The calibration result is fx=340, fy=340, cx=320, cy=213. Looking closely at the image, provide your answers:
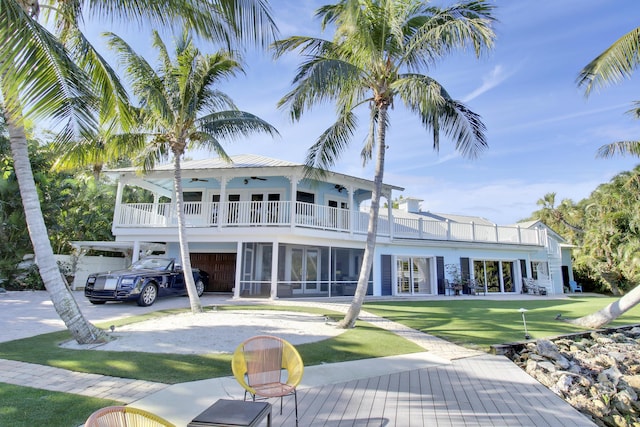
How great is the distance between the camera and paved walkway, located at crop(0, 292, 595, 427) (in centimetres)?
374

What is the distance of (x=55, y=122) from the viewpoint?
17.5 ft

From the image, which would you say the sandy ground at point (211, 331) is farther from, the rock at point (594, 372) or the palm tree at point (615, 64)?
the palm tree at point (615, 64)

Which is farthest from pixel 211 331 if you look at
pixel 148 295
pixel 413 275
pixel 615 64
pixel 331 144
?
pixel 413 275

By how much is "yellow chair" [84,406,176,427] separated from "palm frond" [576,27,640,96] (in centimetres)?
1126

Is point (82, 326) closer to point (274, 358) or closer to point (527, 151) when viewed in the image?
point (274, 358)

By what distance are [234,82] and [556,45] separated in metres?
11.2

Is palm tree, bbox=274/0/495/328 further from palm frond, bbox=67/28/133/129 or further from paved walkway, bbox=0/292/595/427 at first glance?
palm frond, bbox=67/28/133/129

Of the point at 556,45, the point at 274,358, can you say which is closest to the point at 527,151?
the point at 556,45

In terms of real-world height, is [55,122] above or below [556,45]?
below

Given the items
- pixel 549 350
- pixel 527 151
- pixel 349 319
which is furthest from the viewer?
pixel 527 151

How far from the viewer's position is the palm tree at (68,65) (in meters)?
4.35

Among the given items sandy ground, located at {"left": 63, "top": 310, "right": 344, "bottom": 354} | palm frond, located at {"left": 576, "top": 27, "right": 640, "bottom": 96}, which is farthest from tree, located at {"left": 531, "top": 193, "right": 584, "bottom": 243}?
sandy ground, located at {"left": 63, "top": 310, "right": 344, "bottom": 354}

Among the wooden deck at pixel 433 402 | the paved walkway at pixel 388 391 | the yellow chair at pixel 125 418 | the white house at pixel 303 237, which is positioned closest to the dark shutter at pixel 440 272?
the white house at pixel 303 237

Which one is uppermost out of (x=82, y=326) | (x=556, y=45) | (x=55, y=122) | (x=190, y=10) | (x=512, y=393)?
Result: (x=556, y=45)
